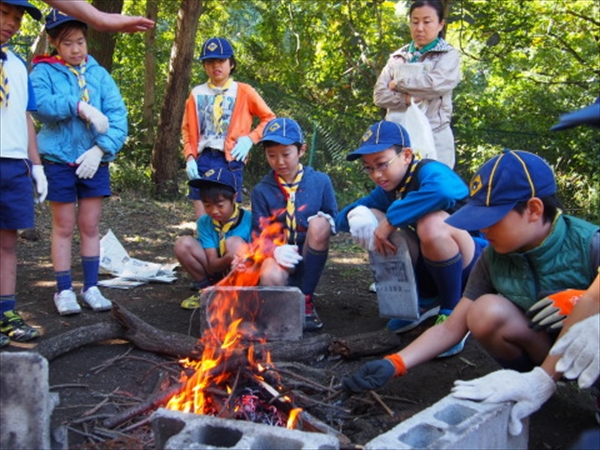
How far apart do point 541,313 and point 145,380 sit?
1.90 metres

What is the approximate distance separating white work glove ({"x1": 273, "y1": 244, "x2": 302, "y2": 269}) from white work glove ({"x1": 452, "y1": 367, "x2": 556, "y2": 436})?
1853 mm

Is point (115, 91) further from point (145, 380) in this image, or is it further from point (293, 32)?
point (293, 32)

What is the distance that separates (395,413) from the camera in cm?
284

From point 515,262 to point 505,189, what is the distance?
386 mm

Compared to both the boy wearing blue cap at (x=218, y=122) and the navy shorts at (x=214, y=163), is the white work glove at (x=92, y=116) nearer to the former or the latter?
the boy wearing blue cap at (x=218, y=122)

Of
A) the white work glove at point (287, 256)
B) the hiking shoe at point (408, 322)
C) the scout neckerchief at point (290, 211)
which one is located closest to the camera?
the hiking shoe at point (408, 322)

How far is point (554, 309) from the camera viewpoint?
8.11ft

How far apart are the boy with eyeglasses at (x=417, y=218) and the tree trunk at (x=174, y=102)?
18.4ft

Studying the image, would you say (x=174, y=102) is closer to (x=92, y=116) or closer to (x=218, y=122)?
(x=218, y=122)

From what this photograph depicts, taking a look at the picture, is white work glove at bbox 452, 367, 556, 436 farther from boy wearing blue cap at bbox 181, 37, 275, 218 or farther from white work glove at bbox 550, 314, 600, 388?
boy wearing blue cap at bbox 181, 37, 275, 218

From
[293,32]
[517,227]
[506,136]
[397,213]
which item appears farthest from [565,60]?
[517,227]

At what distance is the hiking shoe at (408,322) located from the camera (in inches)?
151

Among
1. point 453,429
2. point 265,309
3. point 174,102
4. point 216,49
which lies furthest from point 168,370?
point 174,102

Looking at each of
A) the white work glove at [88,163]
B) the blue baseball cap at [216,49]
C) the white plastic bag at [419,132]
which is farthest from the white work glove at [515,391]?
the blue baseball cap at [216,49]
